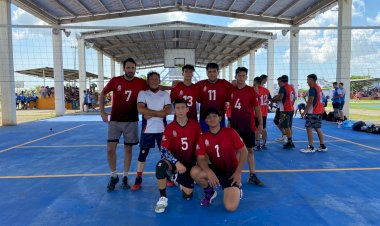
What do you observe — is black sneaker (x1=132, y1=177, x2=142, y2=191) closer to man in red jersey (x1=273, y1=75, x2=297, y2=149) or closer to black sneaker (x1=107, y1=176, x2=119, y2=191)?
black sneaker (x1=107, y1=176, x2=119, y2=191)

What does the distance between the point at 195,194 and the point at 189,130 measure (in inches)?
34.7

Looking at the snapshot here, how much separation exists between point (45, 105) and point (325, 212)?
28.0 meters

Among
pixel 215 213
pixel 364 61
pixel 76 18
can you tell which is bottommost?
pixel 215 213

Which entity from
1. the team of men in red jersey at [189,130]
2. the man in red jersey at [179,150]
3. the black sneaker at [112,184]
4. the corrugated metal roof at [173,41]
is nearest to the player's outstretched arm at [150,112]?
the team of men in red jersey at [189,130]

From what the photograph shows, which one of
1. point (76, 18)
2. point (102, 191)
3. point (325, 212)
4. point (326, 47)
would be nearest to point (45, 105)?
point (76, 18)

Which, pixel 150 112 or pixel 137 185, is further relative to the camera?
pixel 137 185

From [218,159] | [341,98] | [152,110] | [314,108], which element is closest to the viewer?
[218,159]

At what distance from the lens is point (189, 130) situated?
366 centimetres

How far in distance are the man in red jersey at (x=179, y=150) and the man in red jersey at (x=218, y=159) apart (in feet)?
0.49

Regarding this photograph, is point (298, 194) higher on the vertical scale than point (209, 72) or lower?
lower

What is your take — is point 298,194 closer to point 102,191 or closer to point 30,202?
point 102,191

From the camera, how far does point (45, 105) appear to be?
27219 millimetres

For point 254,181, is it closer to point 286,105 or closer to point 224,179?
point 224,179

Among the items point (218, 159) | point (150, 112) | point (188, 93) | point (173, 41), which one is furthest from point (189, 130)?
point (173, 41)
